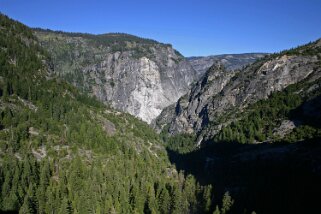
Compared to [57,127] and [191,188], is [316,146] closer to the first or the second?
[191,188]

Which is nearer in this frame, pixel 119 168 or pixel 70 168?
pixel 70 168

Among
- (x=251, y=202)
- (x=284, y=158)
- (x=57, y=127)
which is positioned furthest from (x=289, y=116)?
(x=57, y=127)

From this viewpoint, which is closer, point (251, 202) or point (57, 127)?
point (251, 202)

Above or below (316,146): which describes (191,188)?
below

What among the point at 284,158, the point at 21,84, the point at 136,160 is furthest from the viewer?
the point at 21,84

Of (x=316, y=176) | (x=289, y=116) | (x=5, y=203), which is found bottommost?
(x=5, y=203)

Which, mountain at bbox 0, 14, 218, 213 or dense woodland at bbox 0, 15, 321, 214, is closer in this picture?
dense woodland at bbox 0, 15, 321, 214

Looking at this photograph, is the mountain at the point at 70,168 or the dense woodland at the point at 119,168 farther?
the mountain at the point at 70,168

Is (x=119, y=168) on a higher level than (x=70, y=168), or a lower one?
lower
